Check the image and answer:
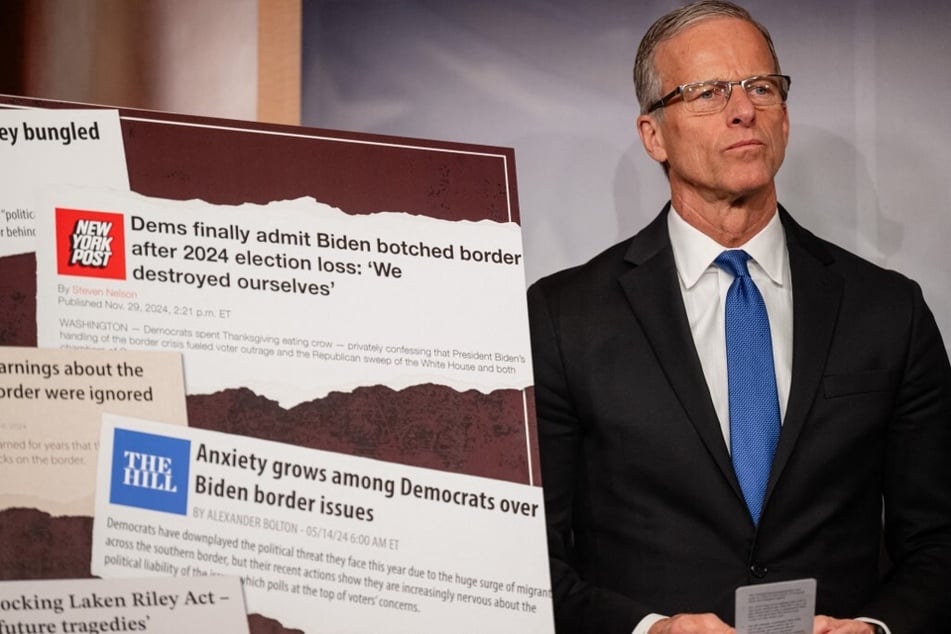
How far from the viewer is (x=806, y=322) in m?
2.00

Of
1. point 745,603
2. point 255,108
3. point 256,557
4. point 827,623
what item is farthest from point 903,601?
point 255,108

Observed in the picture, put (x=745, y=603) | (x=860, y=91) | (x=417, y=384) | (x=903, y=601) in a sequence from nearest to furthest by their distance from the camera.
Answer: (x=745, y=603)
(x=417, y=384)
(x=903, y=601)
(x=860, y=91)

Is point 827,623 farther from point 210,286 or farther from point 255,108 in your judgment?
point 255,108

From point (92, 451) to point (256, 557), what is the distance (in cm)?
31

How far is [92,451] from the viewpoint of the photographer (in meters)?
1.62

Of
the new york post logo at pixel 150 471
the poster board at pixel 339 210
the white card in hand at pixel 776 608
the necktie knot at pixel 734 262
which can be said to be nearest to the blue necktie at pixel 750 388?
the necktie knot at pixel 734 262

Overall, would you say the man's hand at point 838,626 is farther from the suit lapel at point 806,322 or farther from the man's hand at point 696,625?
the suit lapel at point 806,322

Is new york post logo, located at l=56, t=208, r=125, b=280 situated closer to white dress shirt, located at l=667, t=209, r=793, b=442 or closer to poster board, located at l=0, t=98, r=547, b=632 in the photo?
poster board, located at l=0, t=98, r=547, b=632

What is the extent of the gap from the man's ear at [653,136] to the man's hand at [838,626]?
0.98 meters

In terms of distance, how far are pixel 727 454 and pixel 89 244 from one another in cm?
119

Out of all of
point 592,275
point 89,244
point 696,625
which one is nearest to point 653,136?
point 592,275

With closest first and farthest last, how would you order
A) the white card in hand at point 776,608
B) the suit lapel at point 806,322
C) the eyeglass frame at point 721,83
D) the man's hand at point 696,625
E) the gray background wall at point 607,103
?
Answer: the white card in hand at point 776,608 → the man's hand at point 696,625 → the suit lapel at point 806,322 → the eyeglass frame at point 721,83 → the gray background wall at point 607,103

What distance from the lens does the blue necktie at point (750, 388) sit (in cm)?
194

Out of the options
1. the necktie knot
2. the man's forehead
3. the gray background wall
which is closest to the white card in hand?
the necktie knot
